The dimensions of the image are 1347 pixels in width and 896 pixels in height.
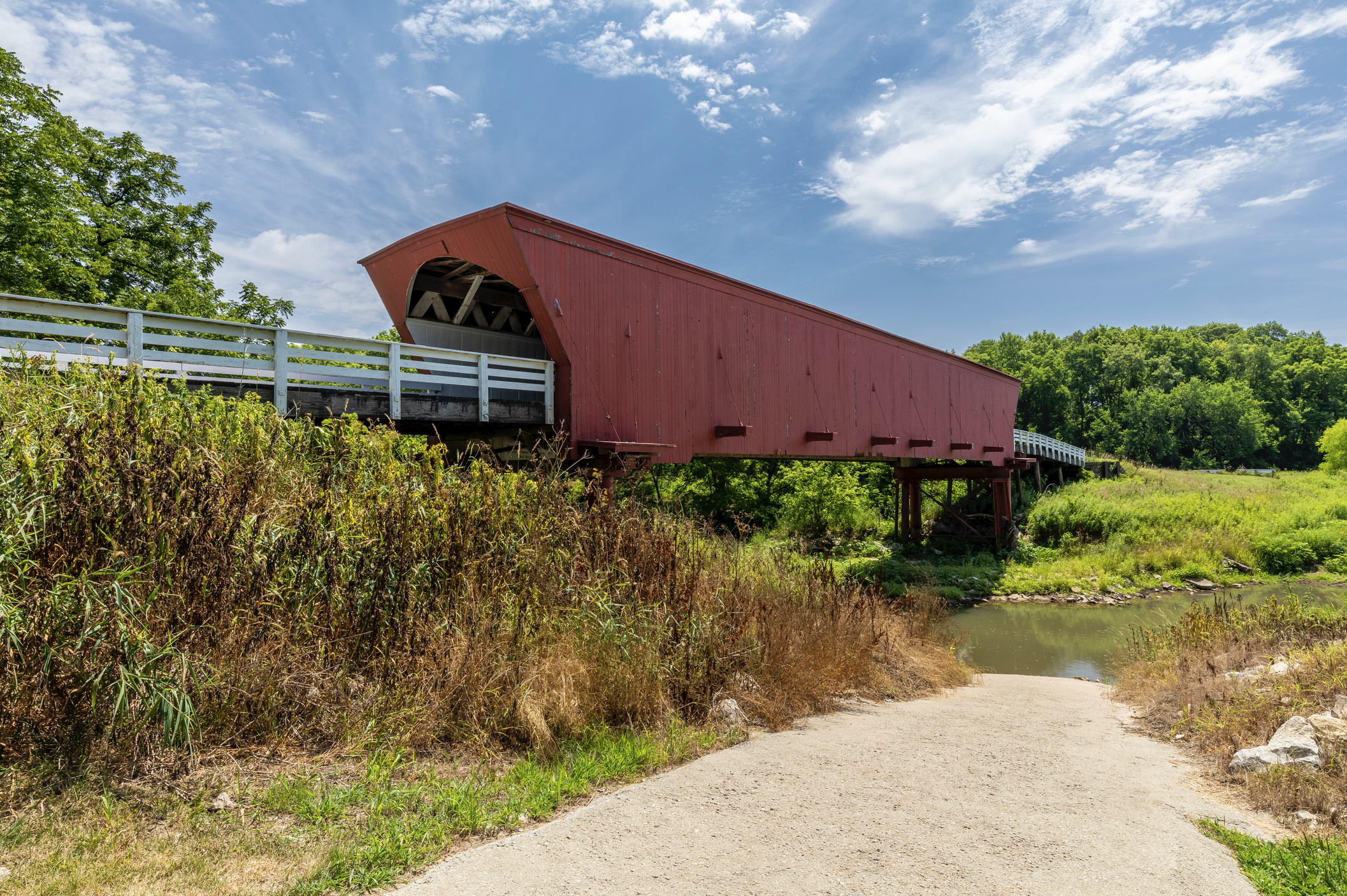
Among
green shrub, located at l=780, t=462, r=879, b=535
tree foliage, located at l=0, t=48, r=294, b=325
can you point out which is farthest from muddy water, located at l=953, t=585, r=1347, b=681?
tree foliage, located at l=0, t=48, r=294, b=325

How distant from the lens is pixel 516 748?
4.37 m

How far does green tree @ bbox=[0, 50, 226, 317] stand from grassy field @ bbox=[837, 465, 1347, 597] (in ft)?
65.2

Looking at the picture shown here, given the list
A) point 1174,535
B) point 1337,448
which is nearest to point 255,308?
point 1174,535

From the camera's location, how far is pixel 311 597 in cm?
440

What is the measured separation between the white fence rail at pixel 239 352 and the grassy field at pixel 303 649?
1807mm

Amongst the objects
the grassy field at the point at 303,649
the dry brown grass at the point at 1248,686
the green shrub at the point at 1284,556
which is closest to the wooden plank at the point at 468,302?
the grassy field at the point at 303,649

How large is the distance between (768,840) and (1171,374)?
78385mm

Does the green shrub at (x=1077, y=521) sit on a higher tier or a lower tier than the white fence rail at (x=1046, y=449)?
lower

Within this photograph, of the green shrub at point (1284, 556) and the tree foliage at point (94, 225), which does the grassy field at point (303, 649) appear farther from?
the green shrub at point (1284, 556)

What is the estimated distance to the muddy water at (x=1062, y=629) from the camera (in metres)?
12.7

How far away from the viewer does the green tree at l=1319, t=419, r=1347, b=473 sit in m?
45.7

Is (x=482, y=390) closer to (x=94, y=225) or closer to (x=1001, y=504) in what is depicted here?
(x=94, y=225)

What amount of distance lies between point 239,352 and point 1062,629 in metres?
17.3

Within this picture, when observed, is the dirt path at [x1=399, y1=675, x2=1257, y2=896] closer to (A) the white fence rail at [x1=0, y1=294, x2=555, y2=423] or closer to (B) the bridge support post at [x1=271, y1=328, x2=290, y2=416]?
(A) the white fence rail at [x1=0, y1=294, x2=555, y2=423]
